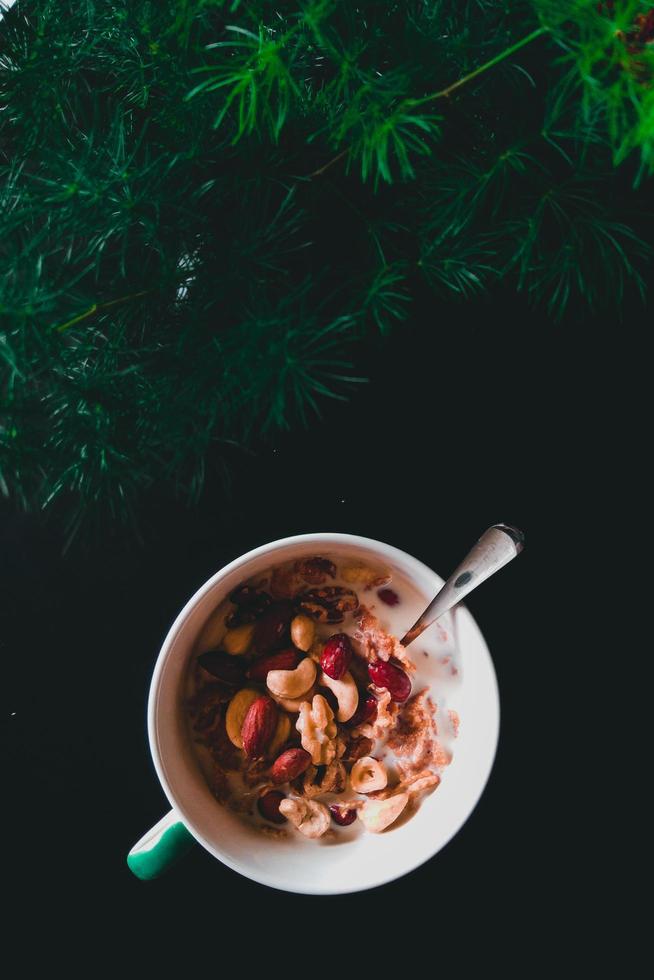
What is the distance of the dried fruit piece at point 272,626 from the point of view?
2.33 ft

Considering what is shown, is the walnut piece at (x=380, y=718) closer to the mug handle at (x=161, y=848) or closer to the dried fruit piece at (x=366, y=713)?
the dried fruit piece at (x=366, y=713)

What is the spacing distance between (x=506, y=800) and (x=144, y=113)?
25.8 inches

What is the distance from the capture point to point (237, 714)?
71cm

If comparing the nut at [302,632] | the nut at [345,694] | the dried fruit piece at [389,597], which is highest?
the dried fruit piece at [389,597]

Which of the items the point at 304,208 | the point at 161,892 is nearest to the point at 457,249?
the point at 304,208

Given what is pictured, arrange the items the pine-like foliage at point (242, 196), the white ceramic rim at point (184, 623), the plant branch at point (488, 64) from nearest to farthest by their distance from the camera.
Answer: the plant branch at point (488, 64), the pine-like foliage at point (242, 196), the white ceramic rim at point (184, 623)

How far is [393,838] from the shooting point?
71 cm

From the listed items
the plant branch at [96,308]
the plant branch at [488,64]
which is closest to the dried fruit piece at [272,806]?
the plant branch at [96,308]

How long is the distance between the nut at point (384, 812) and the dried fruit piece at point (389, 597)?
0.52 ft

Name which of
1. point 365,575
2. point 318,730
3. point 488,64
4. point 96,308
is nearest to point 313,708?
point 318,730

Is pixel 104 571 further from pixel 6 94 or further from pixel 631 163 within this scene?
pixel 631 163

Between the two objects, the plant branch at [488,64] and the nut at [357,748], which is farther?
the nut at [357,748]

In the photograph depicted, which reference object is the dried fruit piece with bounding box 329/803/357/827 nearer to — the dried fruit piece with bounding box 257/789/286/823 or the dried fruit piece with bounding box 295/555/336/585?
the dried fruit piece with bounding box 257/789/286/823

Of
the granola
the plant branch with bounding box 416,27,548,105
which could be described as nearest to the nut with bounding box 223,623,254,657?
the granola
